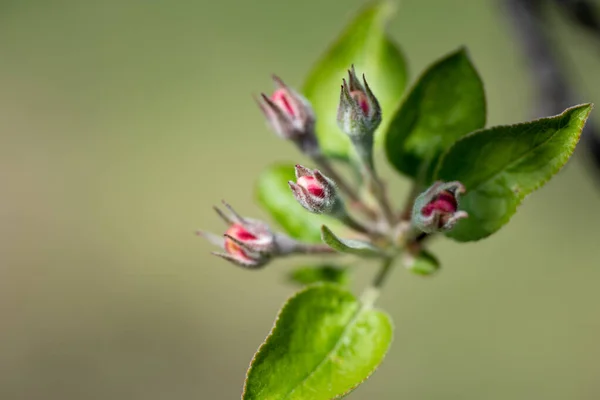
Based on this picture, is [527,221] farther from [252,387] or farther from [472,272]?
[252,387]

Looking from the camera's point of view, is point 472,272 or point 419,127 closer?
point 419,127

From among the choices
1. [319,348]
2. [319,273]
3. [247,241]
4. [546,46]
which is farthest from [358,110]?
[546,46]

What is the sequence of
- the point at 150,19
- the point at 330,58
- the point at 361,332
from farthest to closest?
the point at 150,19, the point at 330,58, the point at 361,332

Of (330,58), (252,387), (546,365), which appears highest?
(330,58)

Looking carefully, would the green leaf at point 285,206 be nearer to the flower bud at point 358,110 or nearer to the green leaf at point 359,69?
the green leaf at point 359,69

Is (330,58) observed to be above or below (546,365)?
above

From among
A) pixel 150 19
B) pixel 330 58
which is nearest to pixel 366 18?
pixel 330 58

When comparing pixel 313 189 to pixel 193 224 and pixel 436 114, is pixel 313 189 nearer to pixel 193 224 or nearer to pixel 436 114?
pixel 436 114
